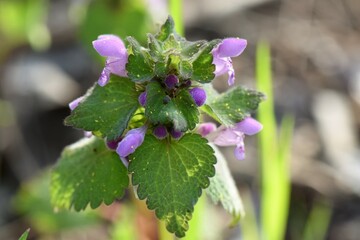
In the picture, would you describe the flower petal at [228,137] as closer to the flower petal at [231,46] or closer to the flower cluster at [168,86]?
the flower cluster at [168,86]

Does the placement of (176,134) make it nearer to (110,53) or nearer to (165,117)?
(165,117)

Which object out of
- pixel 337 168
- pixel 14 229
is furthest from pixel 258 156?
pixel 14 229

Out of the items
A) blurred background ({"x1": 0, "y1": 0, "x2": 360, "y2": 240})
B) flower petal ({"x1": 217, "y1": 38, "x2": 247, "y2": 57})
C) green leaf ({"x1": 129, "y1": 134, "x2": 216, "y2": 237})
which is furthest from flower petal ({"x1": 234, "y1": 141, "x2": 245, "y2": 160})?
blurred background ({"x1": 0, "y1": 0, "x2": 360, "y2": 240})

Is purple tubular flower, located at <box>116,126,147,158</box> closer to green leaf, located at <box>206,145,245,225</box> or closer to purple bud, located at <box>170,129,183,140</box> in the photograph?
purple bud, located at <box>170,129,183,140</box>

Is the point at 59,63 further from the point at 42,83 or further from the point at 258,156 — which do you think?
the point at 258,156

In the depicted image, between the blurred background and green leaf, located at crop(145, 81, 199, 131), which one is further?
the blurred background

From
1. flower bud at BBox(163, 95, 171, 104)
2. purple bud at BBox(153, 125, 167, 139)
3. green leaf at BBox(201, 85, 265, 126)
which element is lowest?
green leaf at BBox(201, 85, 265, 126)
